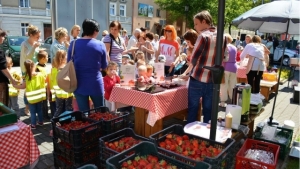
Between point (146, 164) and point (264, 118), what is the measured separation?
4.22 metres

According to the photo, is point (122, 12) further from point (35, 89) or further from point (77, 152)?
point (77, 152)

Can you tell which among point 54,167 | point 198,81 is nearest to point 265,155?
point 198,81

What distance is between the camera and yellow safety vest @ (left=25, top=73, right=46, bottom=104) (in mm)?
4191

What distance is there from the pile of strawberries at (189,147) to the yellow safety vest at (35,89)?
8.97ft

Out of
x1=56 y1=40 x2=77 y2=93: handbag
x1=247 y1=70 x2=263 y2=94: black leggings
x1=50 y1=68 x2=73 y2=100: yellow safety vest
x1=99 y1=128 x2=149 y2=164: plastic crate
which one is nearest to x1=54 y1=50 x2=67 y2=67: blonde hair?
x1=50 y1=68 x2=73 y2=100: yellow safety vest

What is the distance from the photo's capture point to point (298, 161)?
11.8 ft

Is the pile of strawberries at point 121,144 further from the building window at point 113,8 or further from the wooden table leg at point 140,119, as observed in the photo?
the building window at point 113,8

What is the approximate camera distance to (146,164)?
2047mm

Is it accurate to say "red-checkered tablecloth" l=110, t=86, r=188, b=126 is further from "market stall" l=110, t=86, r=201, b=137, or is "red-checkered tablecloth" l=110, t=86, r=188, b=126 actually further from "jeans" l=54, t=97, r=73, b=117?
"jeans" l=54, t=97, r=73, b=117

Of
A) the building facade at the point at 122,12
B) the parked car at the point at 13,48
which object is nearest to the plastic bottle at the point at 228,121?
the parked car at the point at 13,48

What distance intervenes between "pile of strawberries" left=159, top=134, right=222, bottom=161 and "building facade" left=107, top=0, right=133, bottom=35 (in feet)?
97.5

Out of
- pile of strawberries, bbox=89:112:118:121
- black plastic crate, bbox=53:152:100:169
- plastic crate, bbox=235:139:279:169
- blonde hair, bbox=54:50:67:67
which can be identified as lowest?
black plastic crate, bbox=53:152:100:169

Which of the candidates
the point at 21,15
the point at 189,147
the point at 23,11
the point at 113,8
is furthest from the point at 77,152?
the point at 113,8

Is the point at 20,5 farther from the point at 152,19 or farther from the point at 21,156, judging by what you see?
the point at 21,156
